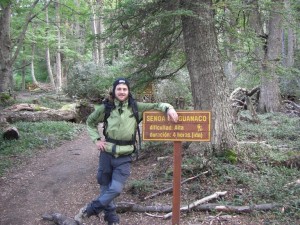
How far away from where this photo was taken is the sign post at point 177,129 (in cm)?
430

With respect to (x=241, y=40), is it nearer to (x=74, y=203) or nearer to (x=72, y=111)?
(x=74, y=203)

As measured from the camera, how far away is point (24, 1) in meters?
17.7

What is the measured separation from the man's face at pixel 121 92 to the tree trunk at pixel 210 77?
279 cm

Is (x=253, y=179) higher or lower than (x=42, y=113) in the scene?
lower

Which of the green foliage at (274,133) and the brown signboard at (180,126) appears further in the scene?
the green foliage at (274,133)

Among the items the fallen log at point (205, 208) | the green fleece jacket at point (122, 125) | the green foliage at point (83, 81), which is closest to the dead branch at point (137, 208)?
the fallen log at point (205, 208)

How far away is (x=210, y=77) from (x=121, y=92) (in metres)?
2.91

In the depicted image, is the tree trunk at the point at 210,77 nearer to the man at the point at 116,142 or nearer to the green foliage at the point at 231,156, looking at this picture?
the green foliage at the point at 231,156

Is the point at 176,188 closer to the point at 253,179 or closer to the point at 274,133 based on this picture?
the point at 253,179

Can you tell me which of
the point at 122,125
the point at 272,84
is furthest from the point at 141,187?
the point at 272,84

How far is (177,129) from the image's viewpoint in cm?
437

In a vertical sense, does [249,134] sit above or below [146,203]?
above

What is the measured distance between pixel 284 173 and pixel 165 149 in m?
3.28

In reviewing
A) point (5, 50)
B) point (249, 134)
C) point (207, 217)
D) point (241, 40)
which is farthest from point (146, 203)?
point (5, 50)
